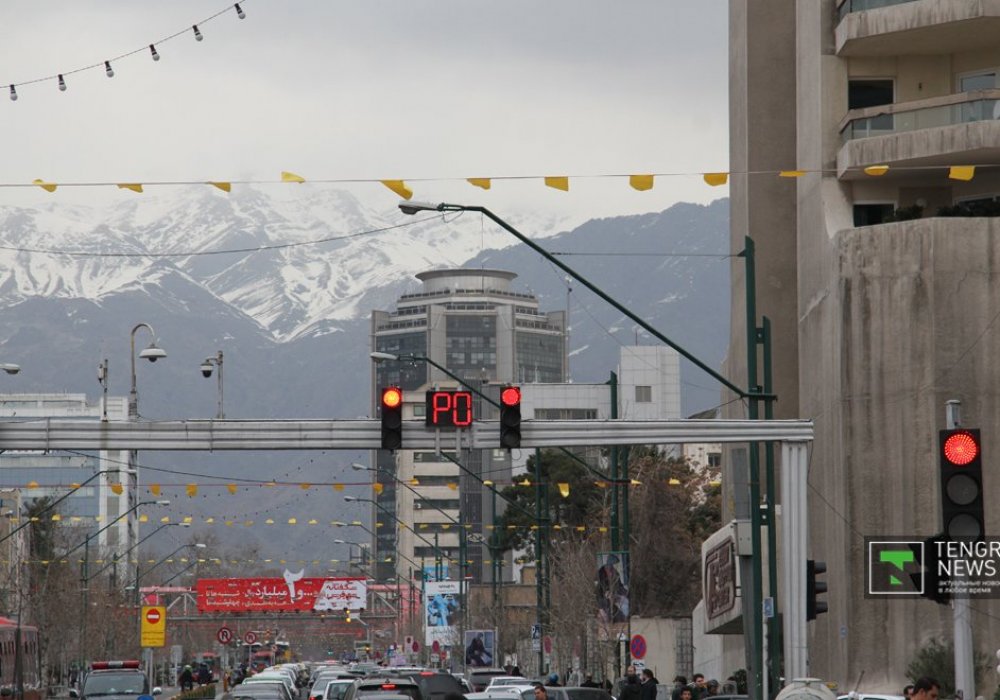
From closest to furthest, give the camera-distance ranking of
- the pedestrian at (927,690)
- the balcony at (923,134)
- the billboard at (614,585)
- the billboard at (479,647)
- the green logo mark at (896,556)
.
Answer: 1. the pedestrian at (927,690)
2. the green logo mark at (896,556)
3. the billboard at (614,585)
4. the balcony at (923,134)
5. the billboard at (479,647)

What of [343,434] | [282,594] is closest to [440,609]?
[282,594]

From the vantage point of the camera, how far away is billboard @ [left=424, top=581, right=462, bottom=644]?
300 feet

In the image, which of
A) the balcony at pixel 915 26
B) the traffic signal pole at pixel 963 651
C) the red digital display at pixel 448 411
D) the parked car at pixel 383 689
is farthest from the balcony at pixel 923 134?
the traffic signal pole at pixel 963 651

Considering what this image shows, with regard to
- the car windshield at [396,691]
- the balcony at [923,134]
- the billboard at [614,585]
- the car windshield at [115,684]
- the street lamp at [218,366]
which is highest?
the balcony at [923,134]

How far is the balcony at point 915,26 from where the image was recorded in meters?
46.8

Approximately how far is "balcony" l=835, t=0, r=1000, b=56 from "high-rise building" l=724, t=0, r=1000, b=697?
50 mm

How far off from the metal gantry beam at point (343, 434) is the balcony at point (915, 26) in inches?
805

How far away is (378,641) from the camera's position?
609 feet

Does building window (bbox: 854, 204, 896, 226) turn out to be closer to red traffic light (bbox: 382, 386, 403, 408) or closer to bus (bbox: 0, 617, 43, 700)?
bus (bbox: 0, 617, 43, 700)

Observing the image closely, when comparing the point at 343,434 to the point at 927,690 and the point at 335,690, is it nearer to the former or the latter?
the point at 335,690

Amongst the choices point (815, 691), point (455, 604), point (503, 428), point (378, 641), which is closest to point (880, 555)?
point (815, 691)

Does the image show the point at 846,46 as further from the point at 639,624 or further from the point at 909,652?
the point at 639,624

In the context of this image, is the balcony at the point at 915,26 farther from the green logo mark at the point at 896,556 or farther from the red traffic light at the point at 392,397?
the green logo mark at the point at 896,556

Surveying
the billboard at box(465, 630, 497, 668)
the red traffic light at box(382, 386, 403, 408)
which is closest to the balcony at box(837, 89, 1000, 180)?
the red traffic light at box(382, 386, 403, 408)
